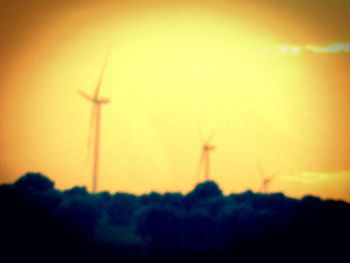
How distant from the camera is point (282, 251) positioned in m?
29.8

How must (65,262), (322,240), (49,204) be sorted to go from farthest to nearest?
(49,204) < (322,240) < (65,262)

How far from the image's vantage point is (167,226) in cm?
3341

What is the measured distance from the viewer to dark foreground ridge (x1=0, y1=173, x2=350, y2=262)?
29.5 m

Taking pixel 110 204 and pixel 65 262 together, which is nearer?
pixel 65 262

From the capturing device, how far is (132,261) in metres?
29.3

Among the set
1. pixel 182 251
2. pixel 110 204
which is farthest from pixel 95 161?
pixel 182 251

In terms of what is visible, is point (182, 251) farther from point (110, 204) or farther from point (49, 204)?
point (49, 204)

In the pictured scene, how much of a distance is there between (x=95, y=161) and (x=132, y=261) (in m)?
4.71

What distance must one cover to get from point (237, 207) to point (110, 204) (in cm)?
632

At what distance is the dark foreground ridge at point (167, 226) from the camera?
29484 millimetres

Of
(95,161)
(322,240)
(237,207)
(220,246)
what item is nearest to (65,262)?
(95,161)

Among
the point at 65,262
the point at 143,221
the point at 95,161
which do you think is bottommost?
the point at 65,262

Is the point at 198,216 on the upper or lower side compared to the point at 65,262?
upper

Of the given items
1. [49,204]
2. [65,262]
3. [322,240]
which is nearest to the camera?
[65,262]
